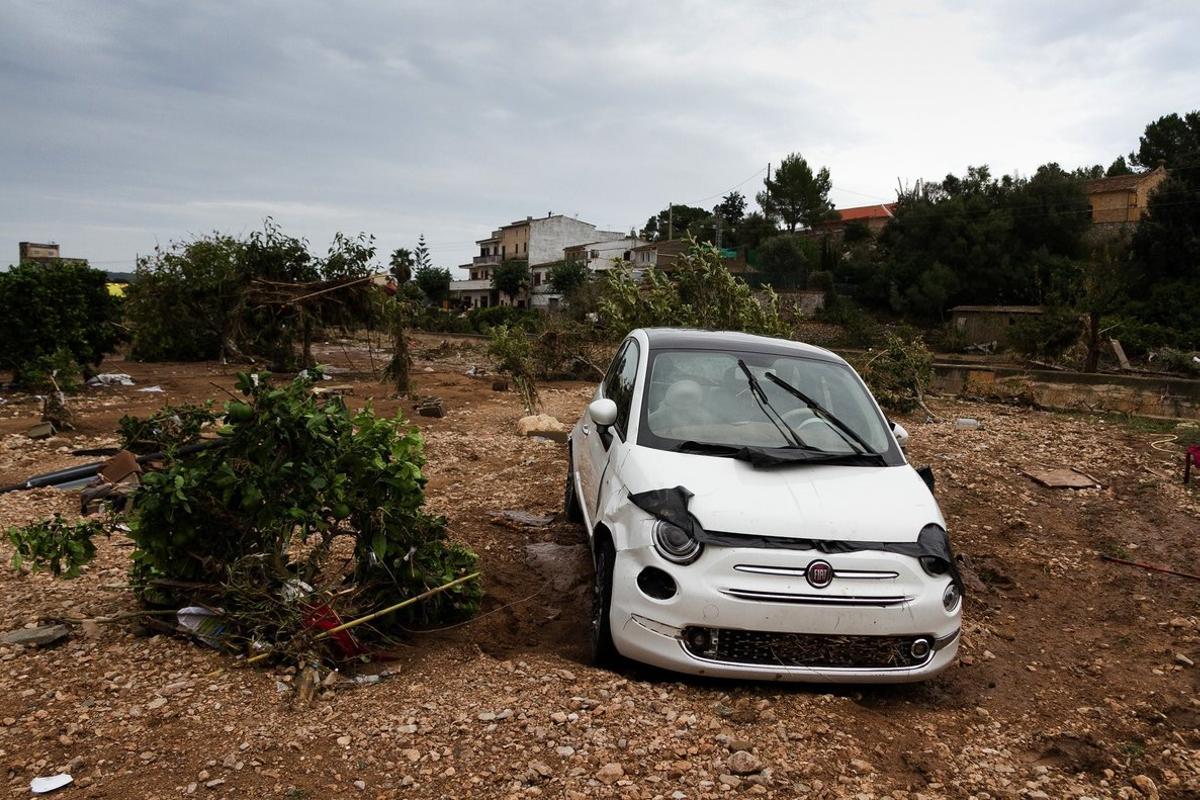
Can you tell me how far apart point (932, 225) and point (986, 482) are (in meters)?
42.7

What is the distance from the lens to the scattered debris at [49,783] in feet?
8.75

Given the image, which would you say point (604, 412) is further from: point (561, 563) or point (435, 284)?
point (435, 284)

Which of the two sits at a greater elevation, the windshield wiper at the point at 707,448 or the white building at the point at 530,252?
the white building at the point at 530,252

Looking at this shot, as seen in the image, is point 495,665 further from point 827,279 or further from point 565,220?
point 565,220

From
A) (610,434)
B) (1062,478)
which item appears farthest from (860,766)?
(1062,478)

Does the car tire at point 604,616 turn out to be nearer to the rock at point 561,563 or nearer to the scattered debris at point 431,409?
the rock at point 561,563

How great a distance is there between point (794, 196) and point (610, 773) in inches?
3001

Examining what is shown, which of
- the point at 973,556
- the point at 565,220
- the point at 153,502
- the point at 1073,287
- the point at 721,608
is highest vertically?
the point at 565,220

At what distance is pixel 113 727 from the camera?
10.1 ft

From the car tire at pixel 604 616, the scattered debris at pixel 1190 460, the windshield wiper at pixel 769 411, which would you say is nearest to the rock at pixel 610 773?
the car tire at pixel 604 616

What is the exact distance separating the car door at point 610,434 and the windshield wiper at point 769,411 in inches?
27.0

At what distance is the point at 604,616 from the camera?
12.6 ft

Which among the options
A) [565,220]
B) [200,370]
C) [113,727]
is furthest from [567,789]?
[565,220]

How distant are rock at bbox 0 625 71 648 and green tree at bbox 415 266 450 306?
70323mm
